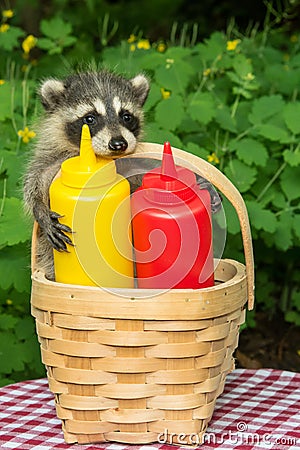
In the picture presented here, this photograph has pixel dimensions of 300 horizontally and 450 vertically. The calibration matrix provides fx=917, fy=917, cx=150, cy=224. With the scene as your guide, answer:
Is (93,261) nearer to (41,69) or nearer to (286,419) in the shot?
(286,419)

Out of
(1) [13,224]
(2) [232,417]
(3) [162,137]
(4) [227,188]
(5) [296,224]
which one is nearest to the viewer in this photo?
(4) [227,188]

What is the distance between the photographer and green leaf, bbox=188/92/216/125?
400 centimetres

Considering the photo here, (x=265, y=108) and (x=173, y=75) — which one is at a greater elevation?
(x=173, y=75)

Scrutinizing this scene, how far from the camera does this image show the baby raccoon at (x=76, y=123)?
106 inches

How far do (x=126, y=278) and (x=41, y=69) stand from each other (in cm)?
331

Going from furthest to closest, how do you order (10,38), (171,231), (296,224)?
(10,38)
(296,224)
(171,231)

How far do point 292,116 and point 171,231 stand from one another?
6.23ft

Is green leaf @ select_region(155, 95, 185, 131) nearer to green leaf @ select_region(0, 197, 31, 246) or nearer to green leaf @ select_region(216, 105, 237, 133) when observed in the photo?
green leaf @ select_region(216, 105, 237, 133)

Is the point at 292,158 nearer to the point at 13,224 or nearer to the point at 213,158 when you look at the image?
the point at 213,158

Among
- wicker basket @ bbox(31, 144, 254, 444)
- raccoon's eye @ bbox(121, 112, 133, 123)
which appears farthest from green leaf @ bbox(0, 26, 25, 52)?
wicker basket @ bbox(31, 144, 254, 444)

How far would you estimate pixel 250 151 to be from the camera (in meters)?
3.99

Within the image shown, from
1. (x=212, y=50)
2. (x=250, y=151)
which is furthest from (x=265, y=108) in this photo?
(x=212, y=50)

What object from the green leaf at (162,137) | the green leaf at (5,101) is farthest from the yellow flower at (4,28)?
the green leaf at (162,137)

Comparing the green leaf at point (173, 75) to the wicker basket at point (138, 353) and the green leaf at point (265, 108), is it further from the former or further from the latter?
the wicker basket at point (138, 353)
